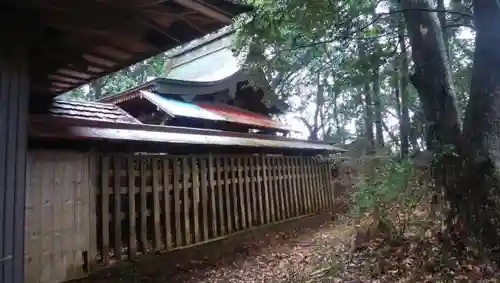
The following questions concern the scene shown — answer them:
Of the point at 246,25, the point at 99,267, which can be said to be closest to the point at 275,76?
the point at 246,25

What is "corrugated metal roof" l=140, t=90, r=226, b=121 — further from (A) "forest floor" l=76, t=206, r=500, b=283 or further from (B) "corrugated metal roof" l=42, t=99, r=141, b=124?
(A) "forest floor" l=76, t=206, r=500, b=283

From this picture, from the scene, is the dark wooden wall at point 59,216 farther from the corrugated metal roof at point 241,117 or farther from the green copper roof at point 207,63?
the green copper roof at point 207,63

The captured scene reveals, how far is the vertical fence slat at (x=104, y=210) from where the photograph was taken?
5367 millimetres

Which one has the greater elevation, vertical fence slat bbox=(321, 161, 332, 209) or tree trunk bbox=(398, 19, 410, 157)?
tree trunk bbox=(398, 19, 410, 157)

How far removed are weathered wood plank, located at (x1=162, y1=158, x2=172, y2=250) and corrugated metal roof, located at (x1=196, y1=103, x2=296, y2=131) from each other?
3802 mm

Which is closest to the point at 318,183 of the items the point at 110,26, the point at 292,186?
the point at 292,186

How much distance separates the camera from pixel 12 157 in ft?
8.46

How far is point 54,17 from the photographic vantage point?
9.14 ft

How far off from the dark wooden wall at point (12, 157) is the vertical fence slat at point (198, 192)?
4283 millimetres

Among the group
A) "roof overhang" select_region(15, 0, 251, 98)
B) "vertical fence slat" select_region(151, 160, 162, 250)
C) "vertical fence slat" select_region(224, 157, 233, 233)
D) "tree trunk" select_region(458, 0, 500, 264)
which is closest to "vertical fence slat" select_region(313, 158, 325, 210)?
"vertical fence slat" select_region(224, 157, 233, 233)

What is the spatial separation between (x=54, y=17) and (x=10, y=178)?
120 cm

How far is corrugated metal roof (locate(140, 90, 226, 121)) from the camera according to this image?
8.51 meters

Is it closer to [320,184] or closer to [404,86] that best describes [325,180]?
[320,184]

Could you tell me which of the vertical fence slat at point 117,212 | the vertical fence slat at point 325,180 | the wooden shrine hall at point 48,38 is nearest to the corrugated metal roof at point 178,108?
the vertical fence slat at point 117,212
